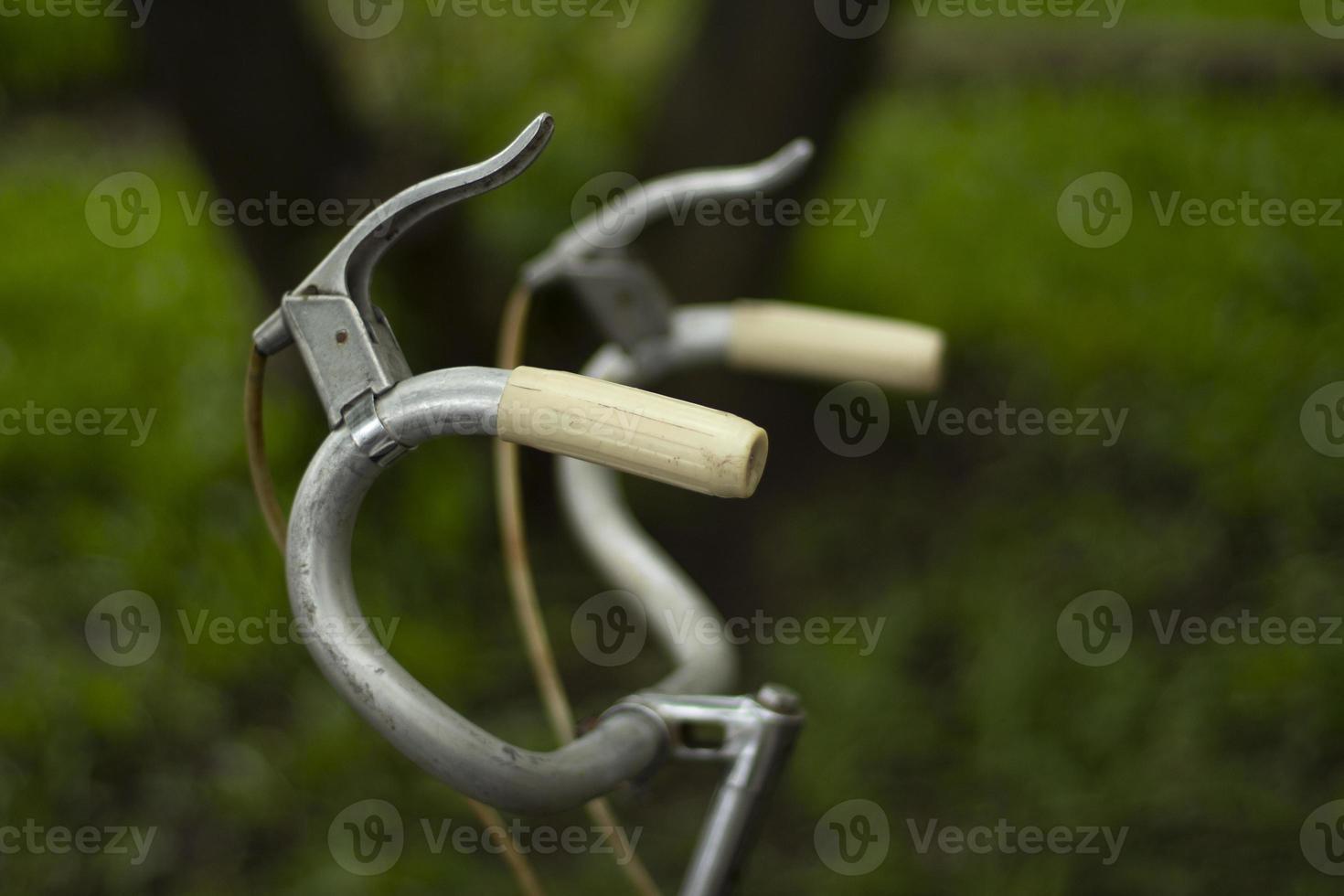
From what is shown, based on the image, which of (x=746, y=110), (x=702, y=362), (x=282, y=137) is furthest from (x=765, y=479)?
(x=702, y=362)

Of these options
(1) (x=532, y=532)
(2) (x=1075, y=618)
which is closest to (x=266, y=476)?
(1) (x=532, y=532)

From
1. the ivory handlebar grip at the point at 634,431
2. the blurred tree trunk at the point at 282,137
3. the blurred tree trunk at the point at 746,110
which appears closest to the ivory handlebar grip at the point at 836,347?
the ivory handlebar grip at the point at 634,431

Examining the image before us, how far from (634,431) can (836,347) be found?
40 cm

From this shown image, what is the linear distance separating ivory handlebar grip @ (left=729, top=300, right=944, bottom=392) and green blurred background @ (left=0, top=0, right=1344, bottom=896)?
3.16ft

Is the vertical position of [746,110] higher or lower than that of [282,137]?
lower

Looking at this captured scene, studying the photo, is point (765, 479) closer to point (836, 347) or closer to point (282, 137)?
point (282, 137)

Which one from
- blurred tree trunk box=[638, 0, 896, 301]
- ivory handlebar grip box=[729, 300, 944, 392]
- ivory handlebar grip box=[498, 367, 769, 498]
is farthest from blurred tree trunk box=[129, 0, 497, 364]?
ivory handlebar grip box=[498, 367, 769, 498]

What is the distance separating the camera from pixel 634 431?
649 mm

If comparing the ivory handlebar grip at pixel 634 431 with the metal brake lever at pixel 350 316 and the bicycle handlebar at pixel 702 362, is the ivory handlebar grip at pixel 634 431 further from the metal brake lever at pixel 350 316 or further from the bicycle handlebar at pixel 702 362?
the bicycle handlebar at pixel 702 362

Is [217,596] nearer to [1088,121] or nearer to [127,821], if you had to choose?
[127,821]

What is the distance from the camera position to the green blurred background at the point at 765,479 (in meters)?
1.90

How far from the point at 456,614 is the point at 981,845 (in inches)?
40.3

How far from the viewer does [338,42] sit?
2.21m

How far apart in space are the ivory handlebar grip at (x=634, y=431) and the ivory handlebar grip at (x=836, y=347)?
371 mm
